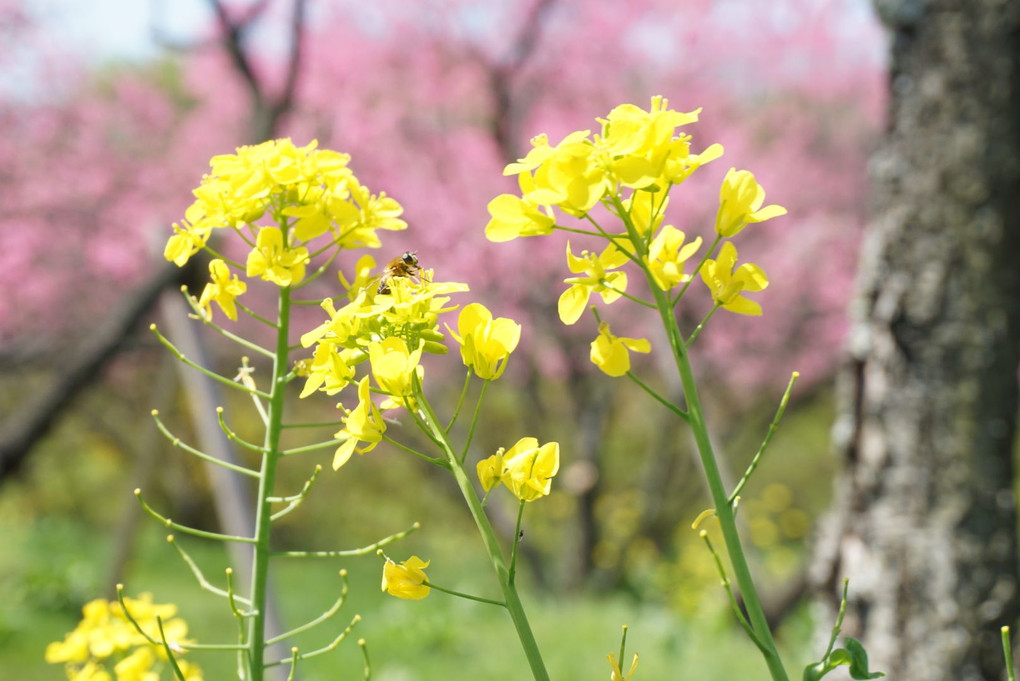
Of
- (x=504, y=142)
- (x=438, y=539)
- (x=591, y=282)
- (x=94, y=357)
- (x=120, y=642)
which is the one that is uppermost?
(x=504, y=142)

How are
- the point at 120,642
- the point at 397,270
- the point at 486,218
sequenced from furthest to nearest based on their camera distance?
the point at 486,218, the point at 120,642, the point at 397,270

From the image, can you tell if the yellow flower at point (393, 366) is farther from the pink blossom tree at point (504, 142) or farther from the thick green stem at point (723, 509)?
the pink blossom tree at point (504, 142)

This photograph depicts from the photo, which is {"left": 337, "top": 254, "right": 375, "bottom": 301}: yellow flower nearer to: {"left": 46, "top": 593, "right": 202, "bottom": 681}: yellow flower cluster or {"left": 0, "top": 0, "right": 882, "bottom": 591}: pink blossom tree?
{"left": 46, "top": 593, "right": 202, "bottom": 681}: yellow flower cluster

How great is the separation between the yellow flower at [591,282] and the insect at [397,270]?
0.56ft

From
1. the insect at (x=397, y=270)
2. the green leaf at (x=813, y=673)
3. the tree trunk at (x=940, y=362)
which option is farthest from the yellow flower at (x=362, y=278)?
the tree trunk at (x=940, y=362)

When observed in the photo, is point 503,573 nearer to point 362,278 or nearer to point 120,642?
point 362,278

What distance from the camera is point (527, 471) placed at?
0.62 meters

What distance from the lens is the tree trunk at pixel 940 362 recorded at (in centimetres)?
187

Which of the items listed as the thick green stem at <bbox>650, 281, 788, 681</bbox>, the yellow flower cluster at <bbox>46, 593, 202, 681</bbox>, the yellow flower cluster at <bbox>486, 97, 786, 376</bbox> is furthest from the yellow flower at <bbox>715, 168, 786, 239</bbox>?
the yellow flower cluster at <bbox>46, 593, 202, 681</bbox>

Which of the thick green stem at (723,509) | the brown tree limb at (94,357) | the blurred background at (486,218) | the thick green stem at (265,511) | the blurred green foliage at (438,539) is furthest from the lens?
the blurred background at (486,218)

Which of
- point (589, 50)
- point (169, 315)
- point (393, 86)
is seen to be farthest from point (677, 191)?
point (169, 315)

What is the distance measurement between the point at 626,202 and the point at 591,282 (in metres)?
0.07

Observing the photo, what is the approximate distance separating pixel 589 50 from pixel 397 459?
197 inches

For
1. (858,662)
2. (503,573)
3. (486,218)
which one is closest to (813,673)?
(858,662)
